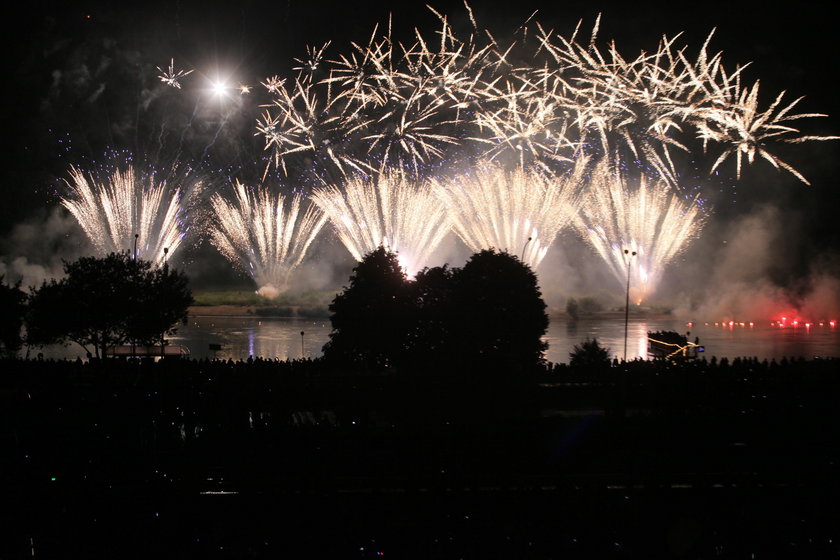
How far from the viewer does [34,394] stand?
15.6 meters

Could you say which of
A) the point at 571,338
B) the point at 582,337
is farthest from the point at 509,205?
the point at 582,337

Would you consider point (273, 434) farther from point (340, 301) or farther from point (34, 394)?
point (340, 301)

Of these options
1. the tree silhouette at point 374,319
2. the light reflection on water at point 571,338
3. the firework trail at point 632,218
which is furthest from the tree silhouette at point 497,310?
the firework trail at point 632,218

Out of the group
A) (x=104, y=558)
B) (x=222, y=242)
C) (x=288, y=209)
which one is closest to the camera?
(x=104, y=558)

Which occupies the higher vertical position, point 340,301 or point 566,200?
point 566,200

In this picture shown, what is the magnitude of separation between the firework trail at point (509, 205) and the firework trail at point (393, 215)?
42.5 inches

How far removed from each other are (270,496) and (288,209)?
114 feet

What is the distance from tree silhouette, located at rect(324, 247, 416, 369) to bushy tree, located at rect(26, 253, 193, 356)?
7.16 m

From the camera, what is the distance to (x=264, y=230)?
143 ft

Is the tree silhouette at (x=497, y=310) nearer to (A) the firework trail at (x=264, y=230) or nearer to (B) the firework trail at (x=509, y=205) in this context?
(B) the firework trail at (x=509, y=205)

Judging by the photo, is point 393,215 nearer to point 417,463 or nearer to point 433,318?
point 433,318

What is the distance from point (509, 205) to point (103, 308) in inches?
695

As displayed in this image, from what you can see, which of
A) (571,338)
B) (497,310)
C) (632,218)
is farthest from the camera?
(571,338)

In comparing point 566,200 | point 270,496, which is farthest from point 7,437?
point 566,200
